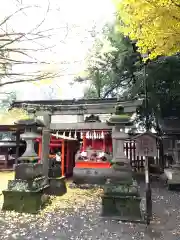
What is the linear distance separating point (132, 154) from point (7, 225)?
15.5 metres

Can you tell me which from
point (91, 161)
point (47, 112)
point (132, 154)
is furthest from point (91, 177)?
point (132, 154)

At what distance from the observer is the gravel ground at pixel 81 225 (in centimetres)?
589

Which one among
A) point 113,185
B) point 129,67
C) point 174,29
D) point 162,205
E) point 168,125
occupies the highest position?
point 129,67

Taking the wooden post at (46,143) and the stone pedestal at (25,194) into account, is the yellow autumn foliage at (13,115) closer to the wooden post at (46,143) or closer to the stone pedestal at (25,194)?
the wooden post at (46,143)

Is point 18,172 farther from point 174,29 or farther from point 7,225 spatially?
point 174,29

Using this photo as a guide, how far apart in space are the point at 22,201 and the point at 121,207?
3166 mm

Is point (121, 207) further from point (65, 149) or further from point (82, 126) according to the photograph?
point (65, 149)

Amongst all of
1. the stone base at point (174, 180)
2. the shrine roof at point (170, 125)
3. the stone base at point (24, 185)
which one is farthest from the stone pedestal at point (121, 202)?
the shrine roof at point (170, 125)

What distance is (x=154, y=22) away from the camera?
567 centimetres

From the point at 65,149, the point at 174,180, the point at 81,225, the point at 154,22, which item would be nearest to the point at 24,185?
the point at 81,225

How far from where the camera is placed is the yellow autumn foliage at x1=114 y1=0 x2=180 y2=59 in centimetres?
531

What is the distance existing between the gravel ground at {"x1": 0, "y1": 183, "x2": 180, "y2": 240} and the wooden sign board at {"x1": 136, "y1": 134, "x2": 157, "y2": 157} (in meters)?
1.94

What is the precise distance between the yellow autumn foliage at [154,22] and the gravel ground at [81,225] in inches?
178

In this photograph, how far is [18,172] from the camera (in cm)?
838
